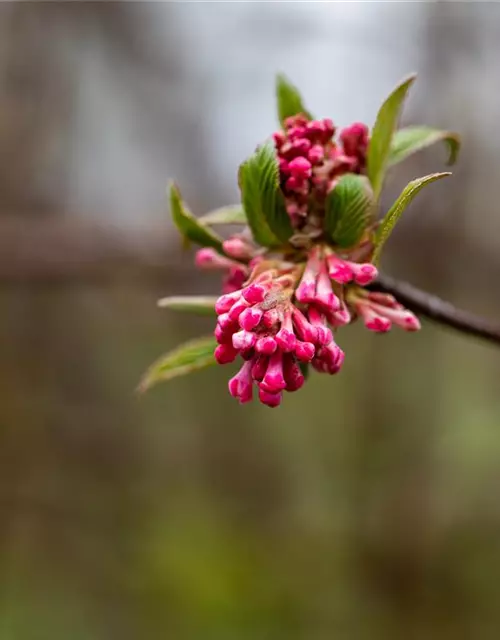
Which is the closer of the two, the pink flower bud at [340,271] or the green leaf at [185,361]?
the pink flower bud at [340,271]

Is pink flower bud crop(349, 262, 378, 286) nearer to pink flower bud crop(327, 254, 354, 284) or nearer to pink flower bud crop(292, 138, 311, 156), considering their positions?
pink flower bud crop(327, 254, 354, 284)

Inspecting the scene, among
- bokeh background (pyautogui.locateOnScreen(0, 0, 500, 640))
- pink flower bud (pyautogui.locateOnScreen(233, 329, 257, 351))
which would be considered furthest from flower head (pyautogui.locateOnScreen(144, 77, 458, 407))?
bokeh background (pyautogui.locateOnScreen(0, 0, 500, 640))

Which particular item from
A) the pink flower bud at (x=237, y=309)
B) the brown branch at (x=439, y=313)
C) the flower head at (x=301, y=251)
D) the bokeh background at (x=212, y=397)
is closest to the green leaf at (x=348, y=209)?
the flower head at (x=301, y=251)

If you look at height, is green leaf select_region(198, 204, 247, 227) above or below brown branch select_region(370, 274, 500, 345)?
above

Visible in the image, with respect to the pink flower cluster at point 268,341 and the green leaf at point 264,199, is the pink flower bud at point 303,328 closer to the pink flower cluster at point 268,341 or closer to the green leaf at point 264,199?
the pink flower cluster at point 268,341

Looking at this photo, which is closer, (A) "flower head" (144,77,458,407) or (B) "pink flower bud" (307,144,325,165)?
(A) "flower head" (144,77,458,407)

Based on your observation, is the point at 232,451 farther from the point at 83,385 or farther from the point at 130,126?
the point at 130,126

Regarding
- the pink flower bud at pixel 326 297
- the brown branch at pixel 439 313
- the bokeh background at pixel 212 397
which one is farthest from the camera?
the bokeh background at pixel 212 397
